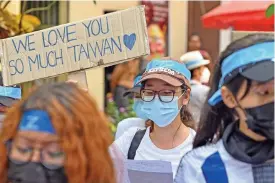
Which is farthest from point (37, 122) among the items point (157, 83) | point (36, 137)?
point (157, 83)

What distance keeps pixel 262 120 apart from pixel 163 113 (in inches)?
58.5

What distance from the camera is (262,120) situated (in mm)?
2529

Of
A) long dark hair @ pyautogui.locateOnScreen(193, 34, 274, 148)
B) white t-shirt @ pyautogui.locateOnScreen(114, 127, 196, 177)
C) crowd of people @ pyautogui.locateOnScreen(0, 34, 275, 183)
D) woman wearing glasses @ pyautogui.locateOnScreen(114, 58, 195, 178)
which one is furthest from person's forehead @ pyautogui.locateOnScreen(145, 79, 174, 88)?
long dark hair @ pyautogui.locateOnScreen(193, 34, 274, 148)

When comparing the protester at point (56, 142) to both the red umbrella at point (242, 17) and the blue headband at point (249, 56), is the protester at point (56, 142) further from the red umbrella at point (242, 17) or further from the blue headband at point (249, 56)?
the red umbrella at point (242, 17)

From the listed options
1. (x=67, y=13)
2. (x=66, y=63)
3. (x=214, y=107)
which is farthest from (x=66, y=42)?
(x=67, y=13)

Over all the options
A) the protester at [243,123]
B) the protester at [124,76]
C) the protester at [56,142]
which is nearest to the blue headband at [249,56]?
the protester at [243,123]

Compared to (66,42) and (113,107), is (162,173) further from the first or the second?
(113,107)

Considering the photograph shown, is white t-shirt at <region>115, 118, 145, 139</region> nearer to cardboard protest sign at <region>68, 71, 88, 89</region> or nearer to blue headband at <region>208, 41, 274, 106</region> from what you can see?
cardboard protest sign at <region>68, 71, 88, 89</region>

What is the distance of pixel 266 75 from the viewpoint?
8.29ft

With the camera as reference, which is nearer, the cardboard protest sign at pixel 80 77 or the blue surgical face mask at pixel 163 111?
the cardboard protest sign at pixel 80 77

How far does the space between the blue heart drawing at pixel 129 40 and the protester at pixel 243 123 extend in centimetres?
102

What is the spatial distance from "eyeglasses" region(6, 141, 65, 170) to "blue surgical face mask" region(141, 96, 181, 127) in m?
1.62

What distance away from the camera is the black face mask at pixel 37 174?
240 cm

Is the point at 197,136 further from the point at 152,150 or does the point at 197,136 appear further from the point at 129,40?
the point at 152,150
